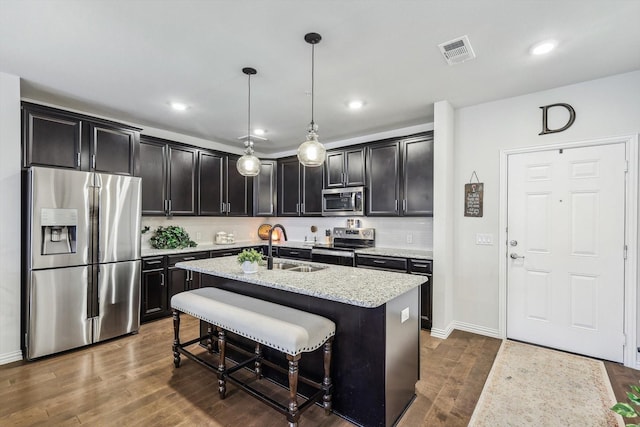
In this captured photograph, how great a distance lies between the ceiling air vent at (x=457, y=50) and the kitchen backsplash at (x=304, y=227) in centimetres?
224

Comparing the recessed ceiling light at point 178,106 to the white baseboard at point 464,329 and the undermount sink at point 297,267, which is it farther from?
the white baseboard at point 464,329

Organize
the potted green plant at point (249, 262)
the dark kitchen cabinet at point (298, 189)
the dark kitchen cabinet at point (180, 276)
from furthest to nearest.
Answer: the dark kitchen cabinet at point (298, 189), the dark kitchen cabinet at point (180, 276), the potted green plant at point (249, 262)

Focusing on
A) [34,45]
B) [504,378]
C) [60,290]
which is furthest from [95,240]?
[504,378]

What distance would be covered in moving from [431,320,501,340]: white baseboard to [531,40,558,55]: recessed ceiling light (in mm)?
2862

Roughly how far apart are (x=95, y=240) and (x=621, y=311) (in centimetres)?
534

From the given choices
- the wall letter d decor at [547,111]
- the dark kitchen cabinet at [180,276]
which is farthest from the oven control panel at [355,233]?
the wall letter d decor at [547,111]

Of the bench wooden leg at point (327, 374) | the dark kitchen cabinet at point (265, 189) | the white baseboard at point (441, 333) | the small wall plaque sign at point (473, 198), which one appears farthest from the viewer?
the dark kitchen cabinet at point (265, 189)

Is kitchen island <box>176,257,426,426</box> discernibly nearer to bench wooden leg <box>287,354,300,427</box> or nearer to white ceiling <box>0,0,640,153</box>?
bench wooden leg <box>287,354,300,427</box>

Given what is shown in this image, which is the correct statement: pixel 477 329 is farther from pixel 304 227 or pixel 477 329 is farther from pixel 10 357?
pixel 10 357

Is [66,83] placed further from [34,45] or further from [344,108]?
[344,108]

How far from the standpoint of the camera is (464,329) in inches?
146

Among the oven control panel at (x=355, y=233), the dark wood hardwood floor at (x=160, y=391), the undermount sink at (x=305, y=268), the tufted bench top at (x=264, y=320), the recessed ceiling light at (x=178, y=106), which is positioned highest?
the recessed ceiling light at (x=178, y=106)

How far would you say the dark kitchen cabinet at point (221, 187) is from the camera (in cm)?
486

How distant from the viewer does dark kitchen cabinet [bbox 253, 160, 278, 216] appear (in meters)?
5.66
